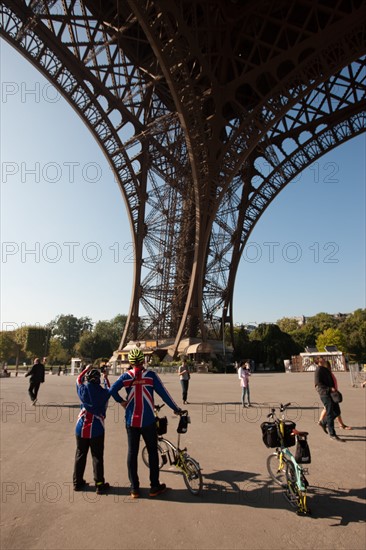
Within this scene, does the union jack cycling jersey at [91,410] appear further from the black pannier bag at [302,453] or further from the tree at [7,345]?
the tree at [7,345]

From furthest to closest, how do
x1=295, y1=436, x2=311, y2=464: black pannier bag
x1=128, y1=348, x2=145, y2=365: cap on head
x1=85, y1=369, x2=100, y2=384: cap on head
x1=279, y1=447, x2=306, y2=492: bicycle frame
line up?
x1=85, y1=369, x2=100, y2=384: cap on head
x1=128, y1=348, x2=145, y2=365: cap on head
x1=295, y1=436, x2=311, y2=464: black pannier bag
x1=279, y1=447, x2=306, y2=492: bicycle frame

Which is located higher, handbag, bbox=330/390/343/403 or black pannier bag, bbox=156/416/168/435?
black pannier bag, bbox=156/416/168/435

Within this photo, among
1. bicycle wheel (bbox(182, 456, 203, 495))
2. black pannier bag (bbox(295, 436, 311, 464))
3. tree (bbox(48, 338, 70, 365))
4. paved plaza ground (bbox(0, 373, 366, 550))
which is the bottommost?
tree (bbox(48, 338, 70, 365))

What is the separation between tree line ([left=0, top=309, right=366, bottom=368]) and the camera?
43.9 m

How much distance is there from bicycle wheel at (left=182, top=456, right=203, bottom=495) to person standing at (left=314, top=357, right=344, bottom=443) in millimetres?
3567

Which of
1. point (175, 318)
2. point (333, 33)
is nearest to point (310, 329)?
point (175, 318)

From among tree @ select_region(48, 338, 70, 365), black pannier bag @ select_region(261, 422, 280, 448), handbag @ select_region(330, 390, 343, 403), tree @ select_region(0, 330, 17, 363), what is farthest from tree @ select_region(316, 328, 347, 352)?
black pannier bag @ select_region(261, 422, 280, 448)

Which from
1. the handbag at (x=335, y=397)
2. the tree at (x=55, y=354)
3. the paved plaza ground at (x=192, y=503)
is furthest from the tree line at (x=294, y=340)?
the tree at (x=55, y=354)

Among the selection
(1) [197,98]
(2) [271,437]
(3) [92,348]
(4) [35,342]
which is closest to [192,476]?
(2) [271,437]

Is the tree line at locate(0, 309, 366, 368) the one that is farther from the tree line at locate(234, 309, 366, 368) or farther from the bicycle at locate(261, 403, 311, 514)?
the bicycle at locate(261, 403, 311, 514)

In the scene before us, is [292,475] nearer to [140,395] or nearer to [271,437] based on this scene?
[271,437]

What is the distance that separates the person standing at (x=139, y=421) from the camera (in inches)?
169

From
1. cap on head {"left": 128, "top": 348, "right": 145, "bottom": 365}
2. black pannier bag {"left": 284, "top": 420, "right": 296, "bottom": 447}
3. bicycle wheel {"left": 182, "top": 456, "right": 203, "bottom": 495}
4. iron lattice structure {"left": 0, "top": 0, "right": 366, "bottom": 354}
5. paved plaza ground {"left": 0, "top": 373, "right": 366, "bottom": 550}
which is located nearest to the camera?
paved plaza ground {"left": 0, "top": 373, "right": 366, "bottom": 550}

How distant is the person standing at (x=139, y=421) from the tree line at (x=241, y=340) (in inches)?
1340
